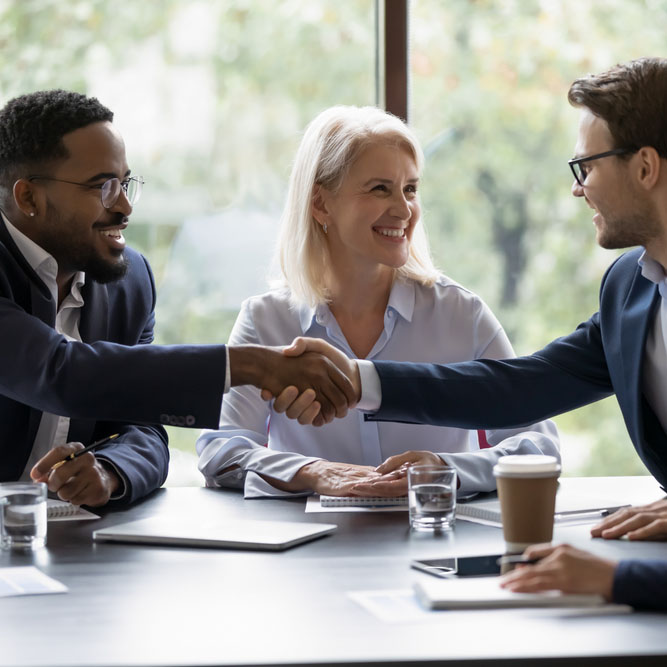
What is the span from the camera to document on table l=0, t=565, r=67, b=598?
1379 millimetres

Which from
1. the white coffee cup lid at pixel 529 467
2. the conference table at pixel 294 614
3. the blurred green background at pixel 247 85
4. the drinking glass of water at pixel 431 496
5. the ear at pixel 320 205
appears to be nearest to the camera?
the conference table at pixel 294 614

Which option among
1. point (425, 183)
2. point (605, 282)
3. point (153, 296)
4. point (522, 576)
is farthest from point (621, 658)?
point (425, 183)

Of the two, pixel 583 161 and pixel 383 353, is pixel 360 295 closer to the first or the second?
pixel 383 353

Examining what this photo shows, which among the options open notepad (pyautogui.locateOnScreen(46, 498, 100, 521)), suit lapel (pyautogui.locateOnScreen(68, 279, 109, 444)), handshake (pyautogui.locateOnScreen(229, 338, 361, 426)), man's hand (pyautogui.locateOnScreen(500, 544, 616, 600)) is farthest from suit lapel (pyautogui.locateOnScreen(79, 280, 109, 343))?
man's hand (pyautogui.locateOnScreen(500, 544, 616, 600))

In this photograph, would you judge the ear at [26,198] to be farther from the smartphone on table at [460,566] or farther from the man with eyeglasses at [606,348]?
the smartphone on table at [460,566]

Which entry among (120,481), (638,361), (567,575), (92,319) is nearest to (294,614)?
(567,575)

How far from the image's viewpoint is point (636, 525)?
1.65m

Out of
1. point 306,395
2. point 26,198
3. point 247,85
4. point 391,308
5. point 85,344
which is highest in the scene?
point 247,85

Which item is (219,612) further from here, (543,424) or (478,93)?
(478,93)

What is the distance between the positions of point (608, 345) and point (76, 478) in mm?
1191

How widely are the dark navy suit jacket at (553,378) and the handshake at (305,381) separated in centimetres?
9

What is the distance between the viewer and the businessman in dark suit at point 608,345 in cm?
212

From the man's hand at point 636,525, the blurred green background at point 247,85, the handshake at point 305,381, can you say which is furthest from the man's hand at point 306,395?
the blurred green background at point 247,85

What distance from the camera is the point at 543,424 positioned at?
2.42 metres
